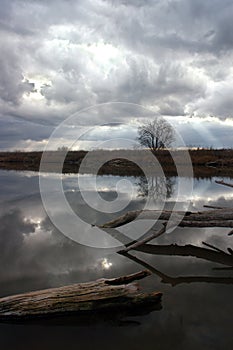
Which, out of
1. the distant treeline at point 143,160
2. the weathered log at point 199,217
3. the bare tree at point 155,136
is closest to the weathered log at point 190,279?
the weathered log at point 199,217

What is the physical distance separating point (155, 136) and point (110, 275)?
39.6 m

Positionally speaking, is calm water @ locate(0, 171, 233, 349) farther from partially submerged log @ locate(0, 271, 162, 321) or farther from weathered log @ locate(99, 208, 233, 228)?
weathered log @ locate(99, 208, 233, 228)

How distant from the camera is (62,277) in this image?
5.18 meters

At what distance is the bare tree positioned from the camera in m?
42.2

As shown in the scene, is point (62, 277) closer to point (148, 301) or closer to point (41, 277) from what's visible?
point (41, 277)

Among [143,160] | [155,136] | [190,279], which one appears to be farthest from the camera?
[155,136]

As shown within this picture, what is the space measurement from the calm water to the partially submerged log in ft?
0.53

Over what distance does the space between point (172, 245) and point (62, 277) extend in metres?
2.74

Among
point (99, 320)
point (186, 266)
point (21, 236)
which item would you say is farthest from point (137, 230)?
point (99, 320)

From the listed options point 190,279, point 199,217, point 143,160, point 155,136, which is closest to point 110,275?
point 190,279

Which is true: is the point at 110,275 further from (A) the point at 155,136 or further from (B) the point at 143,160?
(A) the point at 155,136

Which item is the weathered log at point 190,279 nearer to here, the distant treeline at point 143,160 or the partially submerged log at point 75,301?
the partially submerged log at point 75,301

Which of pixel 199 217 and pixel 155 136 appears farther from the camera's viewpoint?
pixel 155 136

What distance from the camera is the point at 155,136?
144ft
